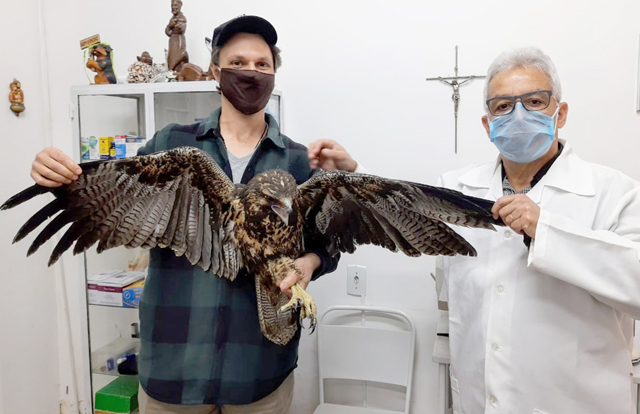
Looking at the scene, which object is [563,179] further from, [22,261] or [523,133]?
[22,261]

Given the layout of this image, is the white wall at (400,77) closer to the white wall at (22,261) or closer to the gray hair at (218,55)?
the white wall at (22,261)

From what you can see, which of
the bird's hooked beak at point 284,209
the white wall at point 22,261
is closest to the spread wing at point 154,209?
the bird's hooked beak at point 284,209

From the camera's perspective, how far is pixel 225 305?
1.25m

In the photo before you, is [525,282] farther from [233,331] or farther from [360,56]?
[360,56]

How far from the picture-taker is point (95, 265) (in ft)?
8.05

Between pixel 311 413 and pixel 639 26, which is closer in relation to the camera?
pixel 639 26

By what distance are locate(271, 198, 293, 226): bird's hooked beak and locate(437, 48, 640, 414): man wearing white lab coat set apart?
0.50 m

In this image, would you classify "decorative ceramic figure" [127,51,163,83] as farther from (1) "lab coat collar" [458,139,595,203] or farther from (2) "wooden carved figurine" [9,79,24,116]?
(1) "lab coat collar" [458,139,595,203]

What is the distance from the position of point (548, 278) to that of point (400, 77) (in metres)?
1.22

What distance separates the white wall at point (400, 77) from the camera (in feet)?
6.34

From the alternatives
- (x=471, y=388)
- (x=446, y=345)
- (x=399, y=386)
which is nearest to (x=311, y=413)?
(x=399, y=386)

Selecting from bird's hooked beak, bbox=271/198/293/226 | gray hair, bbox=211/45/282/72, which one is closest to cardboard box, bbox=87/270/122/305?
gray hair, bbox=211/45/282/72

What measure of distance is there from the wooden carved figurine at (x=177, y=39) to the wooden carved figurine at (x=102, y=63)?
12.0 inches

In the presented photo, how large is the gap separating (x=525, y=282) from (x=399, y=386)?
4.18ft
